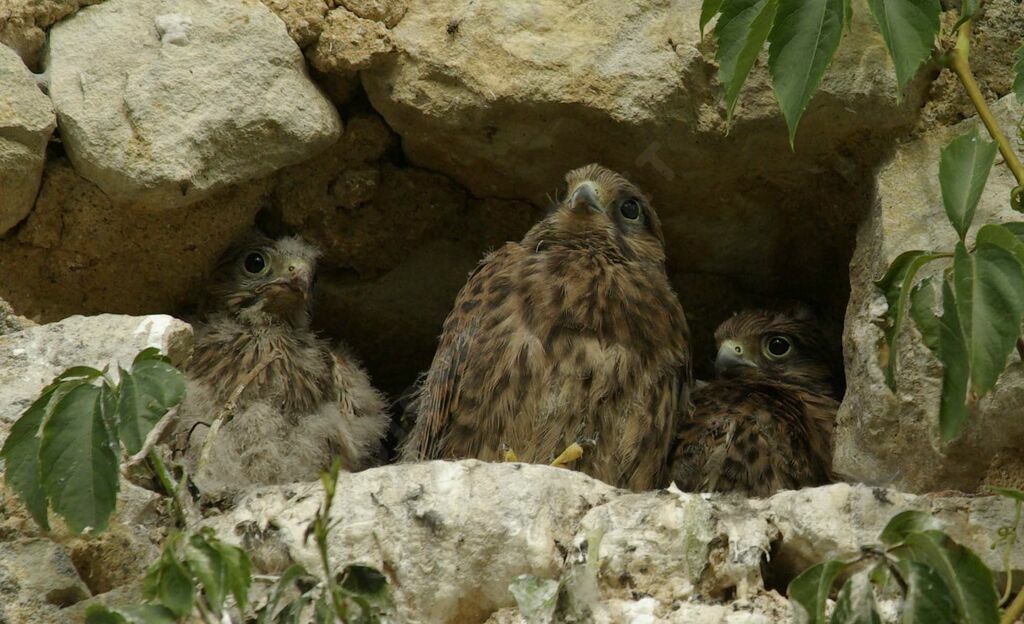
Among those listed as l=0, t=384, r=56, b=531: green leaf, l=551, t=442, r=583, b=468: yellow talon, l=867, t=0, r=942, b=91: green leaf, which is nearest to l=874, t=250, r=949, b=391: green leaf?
l=867, t=0, r=942, b=91: green leaf

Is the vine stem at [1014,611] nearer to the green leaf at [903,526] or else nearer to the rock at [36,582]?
the green leaf at [903,526]

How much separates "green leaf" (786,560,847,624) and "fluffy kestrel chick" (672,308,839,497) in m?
2.00

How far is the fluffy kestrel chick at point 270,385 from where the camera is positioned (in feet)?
14.4

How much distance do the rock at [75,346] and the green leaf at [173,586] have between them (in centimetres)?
112

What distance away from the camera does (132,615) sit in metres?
2.47

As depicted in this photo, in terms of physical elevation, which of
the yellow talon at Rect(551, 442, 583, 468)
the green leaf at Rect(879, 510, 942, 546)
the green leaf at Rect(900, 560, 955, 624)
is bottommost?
the yellow talon at Rect(551, 442, 583, 468)

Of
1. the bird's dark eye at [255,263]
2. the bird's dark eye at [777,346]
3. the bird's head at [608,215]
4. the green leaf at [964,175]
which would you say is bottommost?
the bird's dark eye at [255,263]

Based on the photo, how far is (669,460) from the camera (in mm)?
4527

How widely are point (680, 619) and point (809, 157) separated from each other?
1997mm

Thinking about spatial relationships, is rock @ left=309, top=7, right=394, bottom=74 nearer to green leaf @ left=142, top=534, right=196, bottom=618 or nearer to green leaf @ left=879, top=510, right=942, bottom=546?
green leaf @ left=142, top=534, right=196, bottom=618

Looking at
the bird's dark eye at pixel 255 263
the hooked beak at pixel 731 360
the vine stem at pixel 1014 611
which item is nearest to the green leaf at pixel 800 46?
the vine stem at pixel 1014 611

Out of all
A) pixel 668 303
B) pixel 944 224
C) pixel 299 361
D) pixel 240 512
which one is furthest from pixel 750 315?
pixel 240 512

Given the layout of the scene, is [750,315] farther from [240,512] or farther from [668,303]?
[240,512]

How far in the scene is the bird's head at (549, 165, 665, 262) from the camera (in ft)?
15.3
